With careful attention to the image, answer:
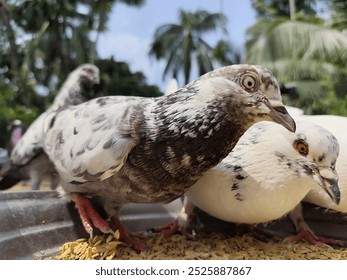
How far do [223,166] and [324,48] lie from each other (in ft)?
20.6

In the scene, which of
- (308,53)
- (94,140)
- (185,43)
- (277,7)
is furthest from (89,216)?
(185,43)

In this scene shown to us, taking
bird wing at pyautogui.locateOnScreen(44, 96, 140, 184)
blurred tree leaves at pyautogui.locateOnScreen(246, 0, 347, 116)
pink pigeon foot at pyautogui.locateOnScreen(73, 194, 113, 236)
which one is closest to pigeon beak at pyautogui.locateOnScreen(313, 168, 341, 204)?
bird wing at pyautogui.locateOnScreen(44, 96, 140, 184)

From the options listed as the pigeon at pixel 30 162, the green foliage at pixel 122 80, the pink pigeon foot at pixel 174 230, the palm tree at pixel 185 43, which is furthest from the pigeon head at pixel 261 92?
the palm tree at pixel 185 43

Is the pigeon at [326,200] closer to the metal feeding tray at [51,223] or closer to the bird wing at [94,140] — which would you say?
the metal feeding tray at [51,223]

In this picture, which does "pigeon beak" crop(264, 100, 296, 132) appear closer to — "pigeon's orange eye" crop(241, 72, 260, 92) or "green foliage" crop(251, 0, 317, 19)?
"pigeon's orange eye" crop(241, 72, 260, 92)

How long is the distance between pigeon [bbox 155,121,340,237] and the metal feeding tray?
9.7 inches

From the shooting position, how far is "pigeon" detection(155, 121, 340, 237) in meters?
1.16

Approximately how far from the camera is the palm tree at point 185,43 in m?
16.5

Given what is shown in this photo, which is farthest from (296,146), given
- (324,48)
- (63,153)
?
(324,48)

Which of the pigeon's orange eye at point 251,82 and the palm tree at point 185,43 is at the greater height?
the pigeon's orange eye at point 251,82

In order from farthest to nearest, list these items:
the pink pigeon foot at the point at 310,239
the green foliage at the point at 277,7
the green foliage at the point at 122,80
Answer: the green foliage at the point at 122,80 → the green foliage at the point at 277,7 → the pink pigeon foot at the point at 310,239

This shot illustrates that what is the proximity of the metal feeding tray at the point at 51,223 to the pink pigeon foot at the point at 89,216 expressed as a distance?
0.23 feet
